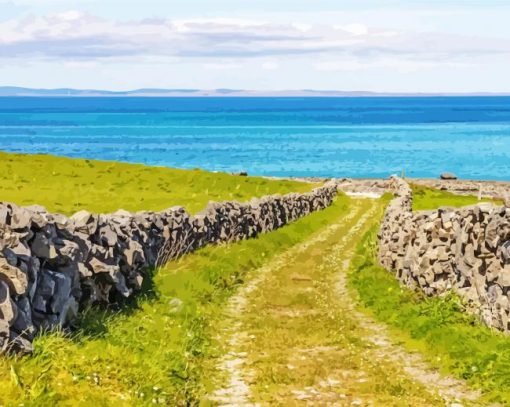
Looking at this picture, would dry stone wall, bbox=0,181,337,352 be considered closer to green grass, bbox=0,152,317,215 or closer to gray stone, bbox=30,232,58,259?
gray stone, bbox=30,232,58,259

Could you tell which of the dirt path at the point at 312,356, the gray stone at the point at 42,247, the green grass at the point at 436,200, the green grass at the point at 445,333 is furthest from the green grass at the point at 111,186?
the gray stone at the point at 42,247

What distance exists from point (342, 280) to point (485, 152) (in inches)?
7107

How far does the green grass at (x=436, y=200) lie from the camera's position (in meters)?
52.9

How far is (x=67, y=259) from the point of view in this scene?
14547 mm

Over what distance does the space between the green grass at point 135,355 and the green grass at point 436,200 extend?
96.6 feet

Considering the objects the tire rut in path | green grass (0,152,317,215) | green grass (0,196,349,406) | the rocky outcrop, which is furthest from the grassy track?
the rocky outcrop

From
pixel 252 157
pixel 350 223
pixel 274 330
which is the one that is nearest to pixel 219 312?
pixel 274 330

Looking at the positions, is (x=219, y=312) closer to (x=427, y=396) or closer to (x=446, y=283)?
(x=446, y=283)

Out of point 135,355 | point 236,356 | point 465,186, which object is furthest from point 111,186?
point 465,186

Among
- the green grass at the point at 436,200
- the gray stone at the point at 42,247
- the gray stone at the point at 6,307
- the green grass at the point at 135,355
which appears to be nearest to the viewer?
the green grass at the point at 135,355

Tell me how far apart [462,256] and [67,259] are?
32.1 feet

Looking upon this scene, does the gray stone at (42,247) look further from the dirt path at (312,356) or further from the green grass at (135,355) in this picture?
the dirt path at (312,356)

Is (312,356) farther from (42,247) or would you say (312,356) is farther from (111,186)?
(111,186)

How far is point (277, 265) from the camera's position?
28453 millimetres
